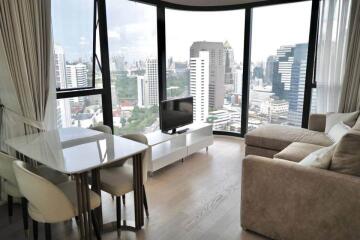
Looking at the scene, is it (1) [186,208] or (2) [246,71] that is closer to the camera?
(1) [186,208]

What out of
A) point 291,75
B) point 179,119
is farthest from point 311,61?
point 179,119

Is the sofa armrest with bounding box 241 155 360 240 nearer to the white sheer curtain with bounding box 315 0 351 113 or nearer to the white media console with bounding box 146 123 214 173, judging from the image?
the white media console with bounding box 146 123 214 173

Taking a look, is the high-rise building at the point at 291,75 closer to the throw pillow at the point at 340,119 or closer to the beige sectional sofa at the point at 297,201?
the throw pillow at the point at 340,119

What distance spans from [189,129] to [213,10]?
2484mm

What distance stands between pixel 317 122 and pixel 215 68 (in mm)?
2262

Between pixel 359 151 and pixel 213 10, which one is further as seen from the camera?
pixel 213 10

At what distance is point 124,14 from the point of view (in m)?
4.13

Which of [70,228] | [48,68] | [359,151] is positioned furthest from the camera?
[48,68]

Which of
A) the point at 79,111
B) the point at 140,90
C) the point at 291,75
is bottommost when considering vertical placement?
the point at 79,111

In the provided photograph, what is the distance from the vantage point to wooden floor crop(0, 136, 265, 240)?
2.43m

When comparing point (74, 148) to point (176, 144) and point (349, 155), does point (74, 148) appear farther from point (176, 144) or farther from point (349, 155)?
point (349, 155)

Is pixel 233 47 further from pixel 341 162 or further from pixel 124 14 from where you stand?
pixel 341 162

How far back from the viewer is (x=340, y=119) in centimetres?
373

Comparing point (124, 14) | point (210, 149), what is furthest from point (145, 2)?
point (210, 149)
